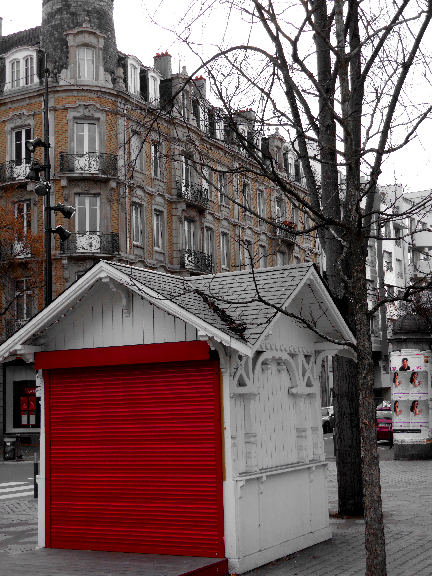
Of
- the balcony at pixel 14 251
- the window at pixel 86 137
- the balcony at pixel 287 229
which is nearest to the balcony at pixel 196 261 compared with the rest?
the window at pixel 86 137

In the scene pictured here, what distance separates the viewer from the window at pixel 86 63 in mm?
38219

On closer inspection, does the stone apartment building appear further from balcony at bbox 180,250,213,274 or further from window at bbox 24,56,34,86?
balcony at bbox 180,250,213,274

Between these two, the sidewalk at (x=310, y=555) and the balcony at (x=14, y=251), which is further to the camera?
the balcony at (x=14, y=251)

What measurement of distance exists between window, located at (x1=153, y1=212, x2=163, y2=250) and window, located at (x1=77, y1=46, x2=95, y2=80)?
714 cm

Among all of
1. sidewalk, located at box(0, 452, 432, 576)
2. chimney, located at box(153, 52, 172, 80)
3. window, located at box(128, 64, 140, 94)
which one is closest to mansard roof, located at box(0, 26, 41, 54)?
window, located at box(128, 64, 140, 94)

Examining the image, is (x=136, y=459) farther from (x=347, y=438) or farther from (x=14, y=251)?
(x=14, y=251)

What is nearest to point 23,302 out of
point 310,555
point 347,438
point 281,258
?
point 281,258

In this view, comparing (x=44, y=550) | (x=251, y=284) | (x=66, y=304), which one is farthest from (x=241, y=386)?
(x=44, y=550)

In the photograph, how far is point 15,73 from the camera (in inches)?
1565

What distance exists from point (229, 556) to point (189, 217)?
→ 34209 millimetres

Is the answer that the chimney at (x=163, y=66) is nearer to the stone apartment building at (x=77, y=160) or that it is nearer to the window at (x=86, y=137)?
the stone apartment building at (x=77, y=160)

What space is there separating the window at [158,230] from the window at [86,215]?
372 centimetres

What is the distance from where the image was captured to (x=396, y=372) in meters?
25.6

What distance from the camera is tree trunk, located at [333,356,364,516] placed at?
13117 millimetres
